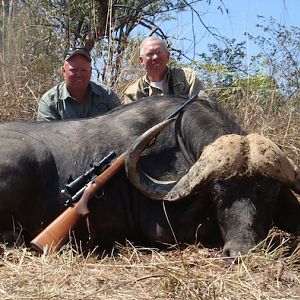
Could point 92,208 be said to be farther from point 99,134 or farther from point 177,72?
point 177,72

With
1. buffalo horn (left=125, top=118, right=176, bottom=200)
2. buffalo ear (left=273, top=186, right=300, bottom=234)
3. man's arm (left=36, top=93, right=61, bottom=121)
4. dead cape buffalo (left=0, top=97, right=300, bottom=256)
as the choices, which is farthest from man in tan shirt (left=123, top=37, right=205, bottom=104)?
buffalo ear (left=273, top=186, right=300, bottom=234)

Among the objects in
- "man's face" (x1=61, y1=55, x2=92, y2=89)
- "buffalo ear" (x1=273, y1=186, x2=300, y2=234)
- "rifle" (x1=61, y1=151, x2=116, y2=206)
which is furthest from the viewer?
"man's face" (x1=61, y1=55, x2=92, y2=89)

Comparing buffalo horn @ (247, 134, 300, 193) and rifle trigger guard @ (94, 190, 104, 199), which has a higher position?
buffalo horn @ (247, 134, 300, 193)

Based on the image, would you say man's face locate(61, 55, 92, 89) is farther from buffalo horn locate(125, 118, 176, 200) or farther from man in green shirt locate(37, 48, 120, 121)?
buffalo horn locate(125, 118, 176, 200)

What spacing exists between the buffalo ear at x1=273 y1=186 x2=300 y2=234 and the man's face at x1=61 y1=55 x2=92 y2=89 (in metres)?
2.49

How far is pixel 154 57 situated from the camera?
6.35 m

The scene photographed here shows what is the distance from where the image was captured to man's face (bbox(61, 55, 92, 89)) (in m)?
6.20

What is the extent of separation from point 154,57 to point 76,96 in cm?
82

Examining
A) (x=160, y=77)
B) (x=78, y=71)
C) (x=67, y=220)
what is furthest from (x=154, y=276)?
(x=160, y=77)

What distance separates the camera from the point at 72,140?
4.99m

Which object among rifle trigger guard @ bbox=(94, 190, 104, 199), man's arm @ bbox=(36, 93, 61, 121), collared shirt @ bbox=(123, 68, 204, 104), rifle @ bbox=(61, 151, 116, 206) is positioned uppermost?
collared shirt @ bbox=(123, 68, 204, 104)

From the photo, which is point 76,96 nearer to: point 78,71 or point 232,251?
point 78,71

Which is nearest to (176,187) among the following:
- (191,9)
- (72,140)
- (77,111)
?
(72,140)

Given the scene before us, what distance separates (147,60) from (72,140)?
1.71 meters
